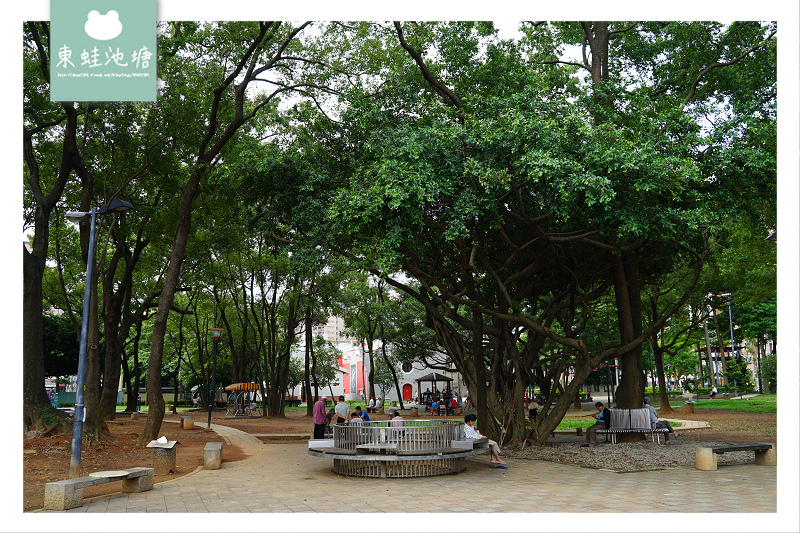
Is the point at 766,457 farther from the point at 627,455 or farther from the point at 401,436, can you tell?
the point at 401,436

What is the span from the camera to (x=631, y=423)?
52.8ft

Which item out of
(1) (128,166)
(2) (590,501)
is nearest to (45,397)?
(1) (128,166)

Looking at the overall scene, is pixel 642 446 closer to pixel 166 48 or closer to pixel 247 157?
pixel 247 157

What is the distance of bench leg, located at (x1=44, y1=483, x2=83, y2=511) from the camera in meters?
8.31

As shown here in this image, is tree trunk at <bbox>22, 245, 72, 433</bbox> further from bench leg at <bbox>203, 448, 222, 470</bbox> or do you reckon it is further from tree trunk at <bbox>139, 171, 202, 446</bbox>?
bench leg at <bbox>203, 448, 222, 470</bbox>

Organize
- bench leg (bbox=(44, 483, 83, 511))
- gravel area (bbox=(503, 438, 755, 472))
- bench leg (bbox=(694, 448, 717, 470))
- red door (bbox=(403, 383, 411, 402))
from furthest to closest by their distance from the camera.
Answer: red door (bbox=(403, 383, 411, 402))
gravel area (bbox=(503, 438, 755, 472))
bench leg (bbox=(694, 448, 717, 470))
bench leg (bbox=(44, 483, 83, 511))

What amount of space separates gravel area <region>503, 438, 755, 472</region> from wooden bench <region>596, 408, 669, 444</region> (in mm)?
326

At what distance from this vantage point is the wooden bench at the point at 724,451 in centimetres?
1177

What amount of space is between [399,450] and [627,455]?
5.64m

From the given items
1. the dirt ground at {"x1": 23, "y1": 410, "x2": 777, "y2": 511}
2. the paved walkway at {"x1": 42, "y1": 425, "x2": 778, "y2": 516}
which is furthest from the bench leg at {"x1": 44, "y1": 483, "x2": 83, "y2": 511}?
the dirt ground at {"x1": 23, "y1": 410, "x2": 777, "y2": 511}

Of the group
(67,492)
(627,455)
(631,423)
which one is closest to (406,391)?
(631,423)

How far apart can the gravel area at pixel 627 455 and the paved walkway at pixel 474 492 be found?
23.6 inches

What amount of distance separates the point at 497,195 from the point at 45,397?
41.3ft
